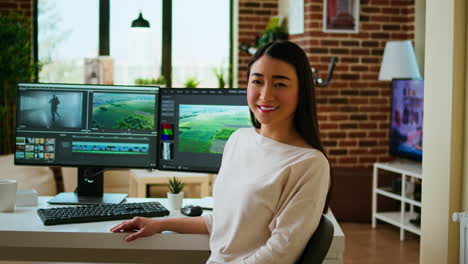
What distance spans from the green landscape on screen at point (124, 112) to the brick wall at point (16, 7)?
4.83 metres

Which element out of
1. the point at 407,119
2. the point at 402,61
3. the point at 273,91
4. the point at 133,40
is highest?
the point at 133,40

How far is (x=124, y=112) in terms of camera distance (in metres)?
2.69

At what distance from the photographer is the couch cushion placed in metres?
4.54

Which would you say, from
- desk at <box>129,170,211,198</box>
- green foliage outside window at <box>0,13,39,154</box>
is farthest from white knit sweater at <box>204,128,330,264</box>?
green foliage outside window at <box>0,13,39,154</box>

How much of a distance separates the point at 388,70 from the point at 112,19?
3.57m

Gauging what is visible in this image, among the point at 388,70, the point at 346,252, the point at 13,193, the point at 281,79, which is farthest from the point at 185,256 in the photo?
the point at 388,70

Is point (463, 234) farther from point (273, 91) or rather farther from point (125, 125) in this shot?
point (125, 125)

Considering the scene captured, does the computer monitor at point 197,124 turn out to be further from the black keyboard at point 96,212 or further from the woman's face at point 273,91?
the woman's face at point 273,91

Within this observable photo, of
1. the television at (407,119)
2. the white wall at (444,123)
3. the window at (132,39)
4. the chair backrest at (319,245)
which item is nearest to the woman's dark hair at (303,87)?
the chair backrest at (319,245)

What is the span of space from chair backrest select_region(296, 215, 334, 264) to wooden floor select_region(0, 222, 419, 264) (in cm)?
287

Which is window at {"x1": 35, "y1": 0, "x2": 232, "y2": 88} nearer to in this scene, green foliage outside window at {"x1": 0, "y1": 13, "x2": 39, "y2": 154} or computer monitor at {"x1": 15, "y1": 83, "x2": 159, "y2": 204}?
green foliage outside window at {"x1": 0, "y1": 13, "x2": 39, "y2": 154}

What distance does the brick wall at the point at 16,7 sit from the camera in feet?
23.0

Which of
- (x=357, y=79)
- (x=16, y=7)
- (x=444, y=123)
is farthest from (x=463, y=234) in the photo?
(x=16, y=7)

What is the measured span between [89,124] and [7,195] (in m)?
0.47
